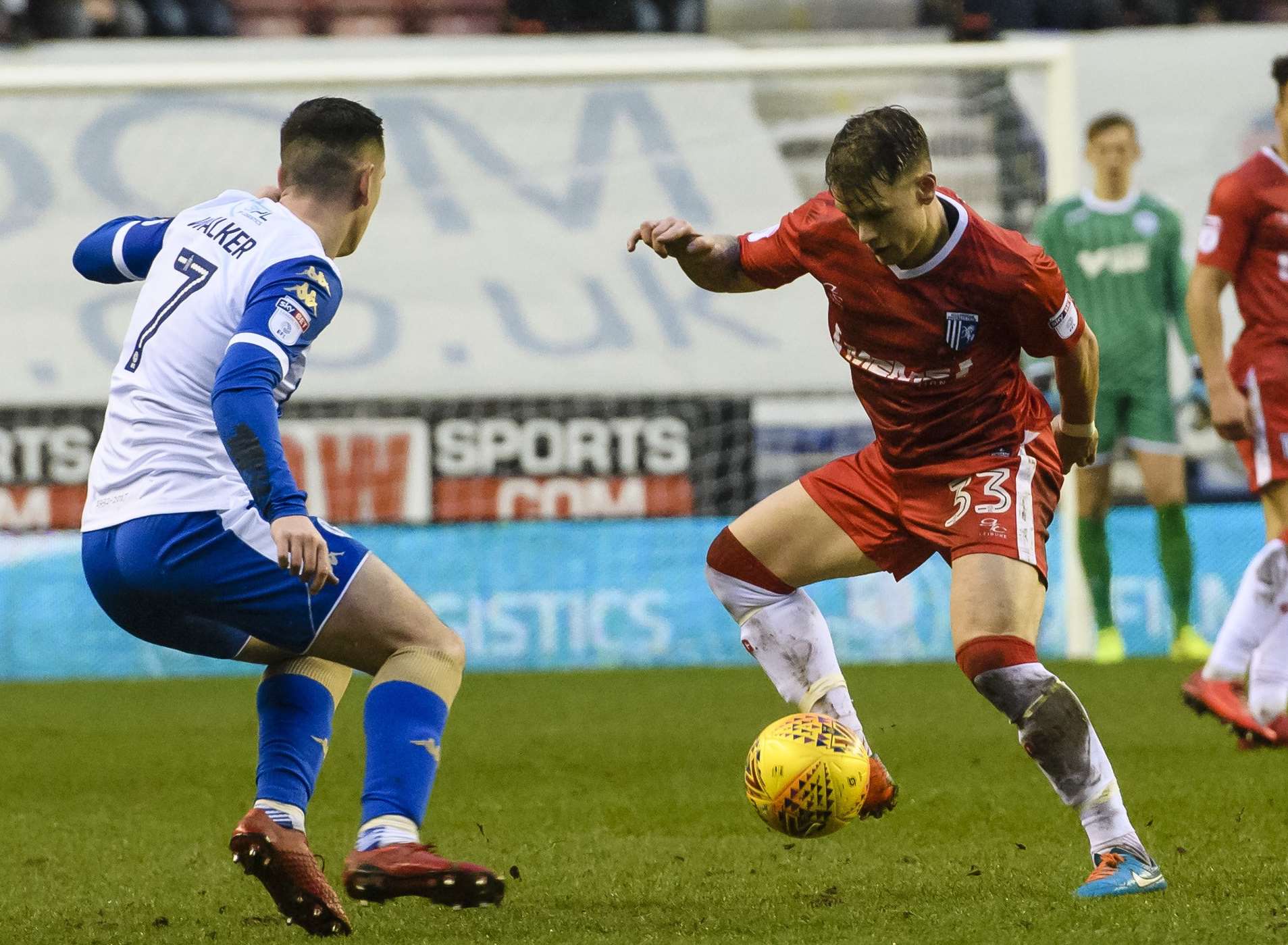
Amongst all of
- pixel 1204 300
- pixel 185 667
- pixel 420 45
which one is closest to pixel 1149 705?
pixel 1204 300

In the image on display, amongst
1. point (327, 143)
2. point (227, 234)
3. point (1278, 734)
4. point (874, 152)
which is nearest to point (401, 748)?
point (227, 234)

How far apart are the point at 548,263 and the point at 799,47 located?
2364mm

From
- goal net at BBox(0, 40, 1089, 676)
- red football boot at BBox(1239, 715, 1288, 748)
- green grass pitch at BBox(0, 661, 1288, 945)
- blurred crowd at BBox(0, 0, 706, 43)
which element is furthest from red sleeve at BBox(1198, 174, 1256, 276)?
blurred crowd at BBox(0, 0, 706, 43)

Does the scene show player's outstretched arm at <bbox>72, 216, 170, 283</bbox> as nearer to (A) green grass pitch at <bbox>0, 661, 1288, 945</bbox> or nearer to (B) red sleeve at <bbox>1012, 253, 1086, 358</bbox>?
(A) green grass pitch at <bbox>0, 661, 1288, 945</bbox>

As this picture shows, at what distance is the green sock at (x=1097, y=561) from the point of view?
9812 millimetres

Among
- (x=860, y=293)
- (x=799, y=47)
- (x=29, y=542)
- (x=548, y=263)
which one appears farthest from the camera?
(x=799, y=47)

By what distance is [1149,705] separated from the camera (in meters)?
7.77

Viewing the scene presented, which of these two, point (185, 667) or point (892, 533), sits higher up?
point (892, 533)

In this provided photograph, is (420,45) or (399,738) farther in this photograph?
(420,45)

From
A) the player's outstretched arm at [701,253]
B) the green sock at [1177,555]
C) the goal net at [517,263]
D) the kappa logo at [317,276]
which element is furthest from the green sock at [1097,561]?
the kappa logo at [317,276]

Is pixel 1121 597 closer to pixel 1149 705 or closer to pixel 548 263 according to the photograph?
pixel 1149 705

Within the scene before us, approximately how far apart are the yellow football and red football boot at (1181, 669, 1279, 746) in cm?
254

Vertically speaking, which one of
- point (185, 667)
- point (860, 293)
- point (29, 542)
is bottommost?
point (185, 667)

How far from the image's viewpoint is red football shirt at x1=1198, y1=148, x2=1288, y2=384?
6477 mm
